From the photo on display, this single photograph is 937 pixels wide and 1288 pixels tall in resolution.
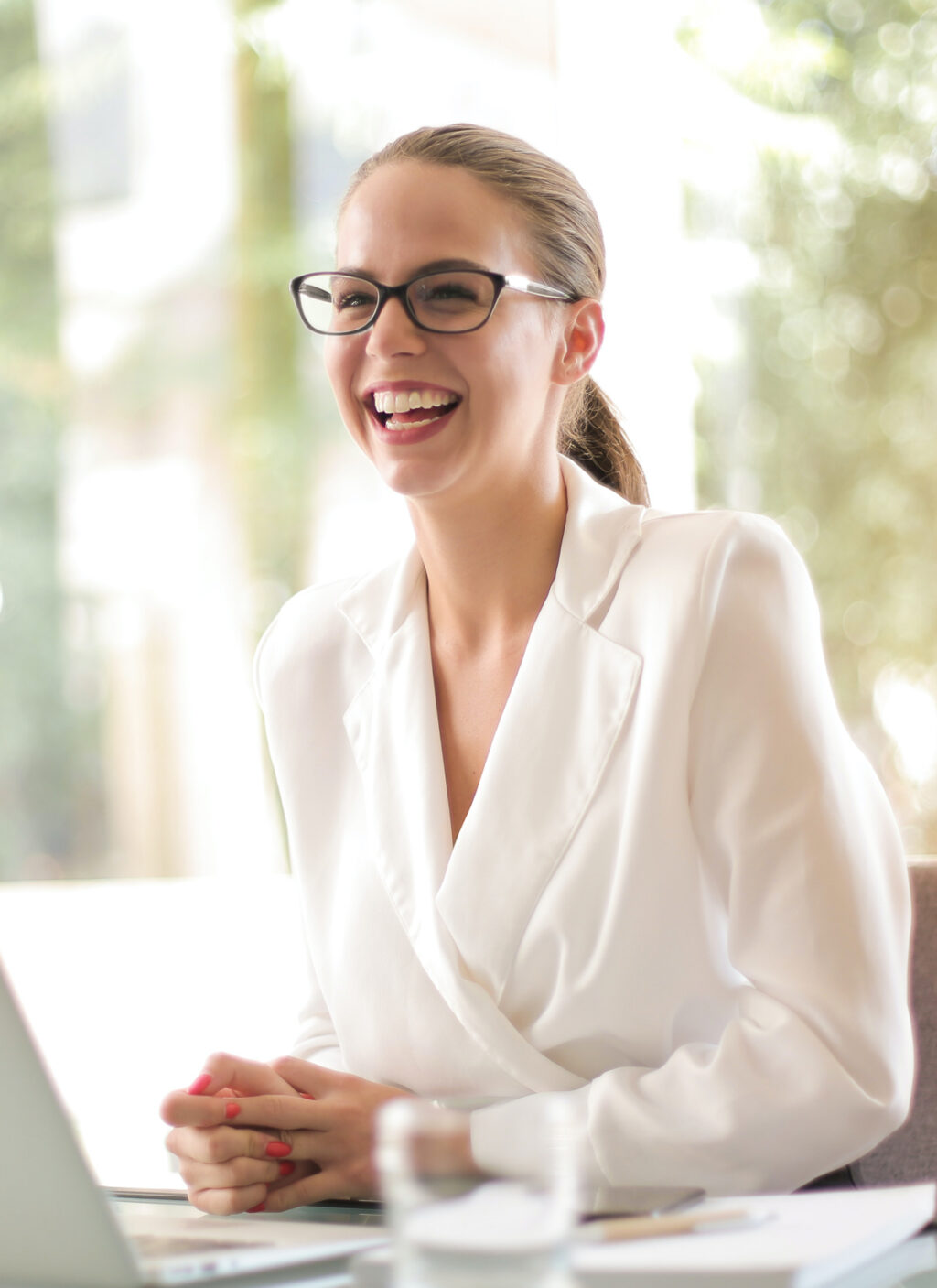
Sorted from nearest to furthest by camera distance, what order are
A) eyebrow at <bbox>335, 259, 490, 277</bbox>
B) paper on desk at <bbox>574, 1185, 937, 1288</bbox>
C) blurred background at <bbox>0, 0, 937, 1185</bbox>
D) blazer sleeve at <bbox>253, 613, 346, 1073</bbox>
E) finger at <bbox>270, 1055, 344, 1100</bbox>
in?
paper on desk at <bbox>574, 1185, 937, 1288</bbox>
finger at <bbox>270, 1055, 344, 1100</bbox>
eyebrow at <bbox>335, 259, 490, 277</bbox>
blazer sleeve at <bbox>253, 613, 346, 1073</bbox>
blurred background at <bbox>0, 0, 937, 1185</bbox>

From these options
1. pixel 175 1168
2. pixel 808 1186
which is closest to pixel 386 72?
pixel 175 1168

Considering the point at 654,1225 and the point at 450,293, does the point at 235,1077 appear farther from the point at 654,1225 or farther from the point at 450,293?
the point at 450,293

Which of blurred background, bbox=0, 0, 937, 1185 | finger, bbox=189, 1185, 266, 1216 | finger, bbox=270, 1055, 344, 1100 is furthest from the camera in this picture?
blurred background, bbox=0, 0, 937, 1185

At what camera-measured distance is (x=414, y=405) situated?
→ 145 centimetres

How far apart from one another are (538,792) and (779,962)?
11.3 inches

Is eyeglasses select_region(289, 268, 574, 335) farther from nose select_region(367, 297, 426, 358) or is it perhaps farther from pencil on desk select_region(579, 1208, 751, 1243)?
pencil on desk select_region(579, 1208, 751, 1243)

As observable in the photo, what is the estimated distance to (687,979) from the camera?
50.6 inches

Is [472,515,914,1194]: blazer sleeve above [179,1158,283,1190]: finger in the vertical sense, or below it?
above

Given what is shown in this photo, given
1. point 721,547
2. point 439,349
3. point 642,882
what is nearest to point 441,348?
point 439,349

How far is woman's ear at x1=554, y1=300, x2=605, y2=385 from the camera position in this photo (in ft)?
5.11

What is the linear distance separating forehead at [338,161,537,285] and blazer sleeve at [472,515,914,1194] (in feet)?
1.50

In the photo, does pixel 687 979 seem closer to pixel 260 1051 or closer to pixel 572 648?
pixel 572 648

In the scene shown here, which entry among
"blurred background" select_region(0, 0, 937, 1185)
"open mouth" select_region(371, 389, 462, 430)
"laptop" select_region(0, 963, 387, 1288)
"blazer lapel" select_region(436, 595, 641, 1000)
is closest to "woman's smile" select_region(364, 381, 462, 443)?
"open mouth" select_region(371, 389, 462, 430)

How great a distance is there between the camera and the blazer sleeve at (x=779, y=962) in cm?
114
